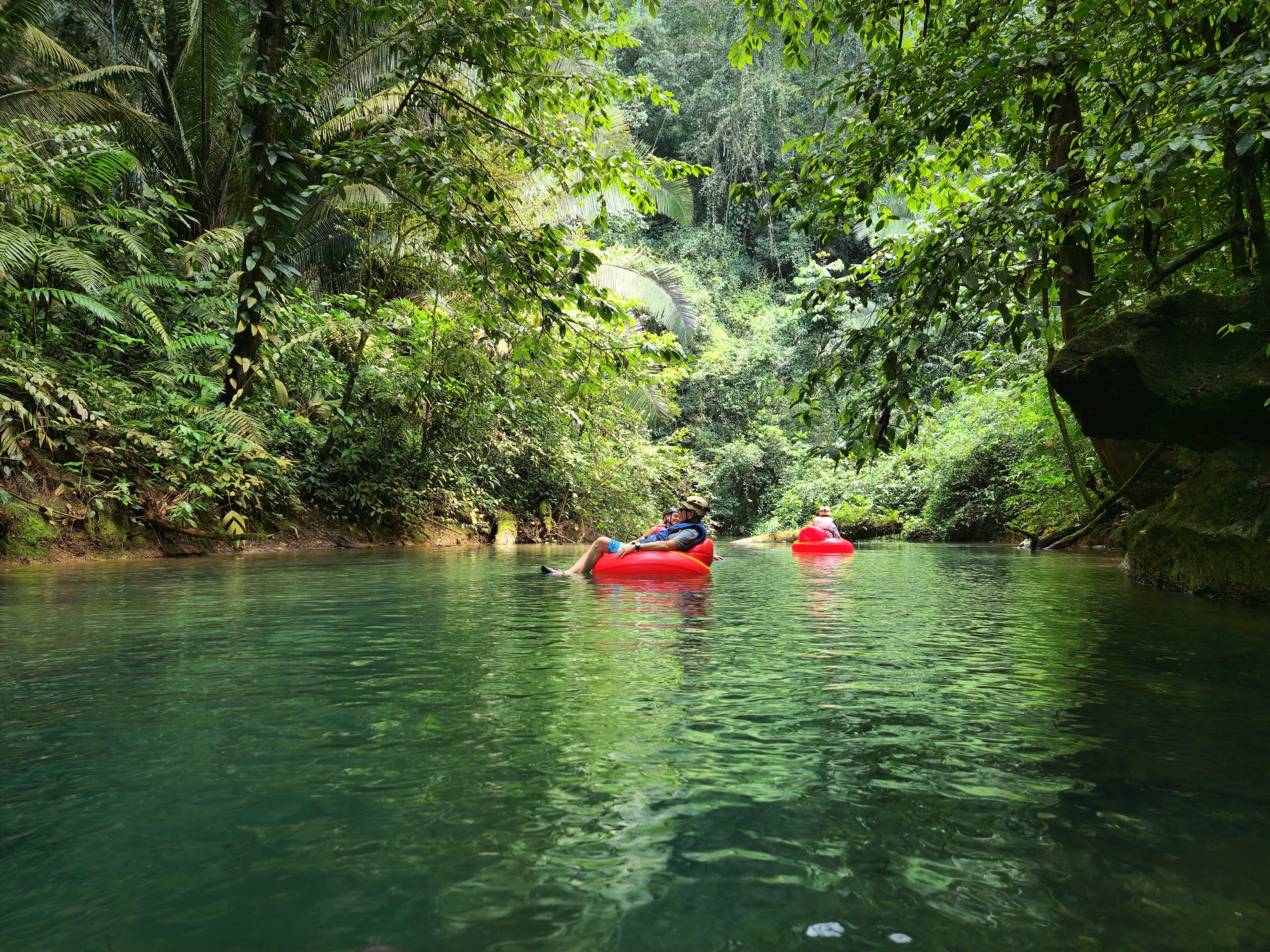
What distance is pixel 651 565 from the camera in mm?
9219

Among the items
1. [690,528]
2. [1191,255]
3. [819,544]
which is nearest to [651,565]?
[690,528]

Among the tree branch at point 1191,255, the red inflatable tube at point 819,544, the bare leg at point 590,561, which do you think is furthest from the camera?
the red inflatable tube at point 819,544

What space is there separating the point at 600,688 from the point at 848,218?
377 centimetres

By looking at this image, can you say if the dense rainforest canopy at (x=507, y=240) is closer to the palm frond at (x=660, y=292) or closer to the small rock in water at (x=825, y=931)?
the palm frond at (x=660, y=292)

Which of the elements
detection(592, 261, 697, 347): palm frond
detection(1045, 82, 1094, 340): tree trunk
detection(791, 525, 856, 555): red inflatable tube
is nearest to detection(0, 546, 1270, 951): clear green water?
detection(1045, 82, 1094, 340): tree trunk

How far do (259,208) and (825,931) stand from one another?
25.6 feet

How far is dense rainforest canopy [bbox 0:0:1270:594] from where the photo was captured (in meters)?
4.95

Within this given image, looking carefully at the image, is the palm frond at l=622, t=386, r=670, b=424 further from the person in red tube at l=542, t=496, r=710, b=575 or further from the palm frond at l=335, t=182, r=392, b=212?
the person in red tube at l=542, t=496, r=710, b=575

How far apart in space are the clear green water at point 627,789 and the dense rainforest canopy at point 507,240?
2093 mm

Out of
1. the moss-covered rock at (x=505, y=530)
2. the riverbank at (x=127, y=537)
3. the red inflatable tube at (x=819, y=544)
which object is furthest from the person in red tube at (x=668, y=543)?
the moss-covered rock at (x=505, y=530)

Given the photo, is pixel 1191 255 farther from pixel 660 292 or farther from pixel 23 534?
pixel 660 292

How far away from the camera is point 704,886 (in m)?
1.71

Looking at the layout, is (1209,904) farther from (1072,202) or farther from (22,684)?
(1072,202)

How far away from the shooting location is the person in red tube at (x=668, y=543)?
30.9ft
